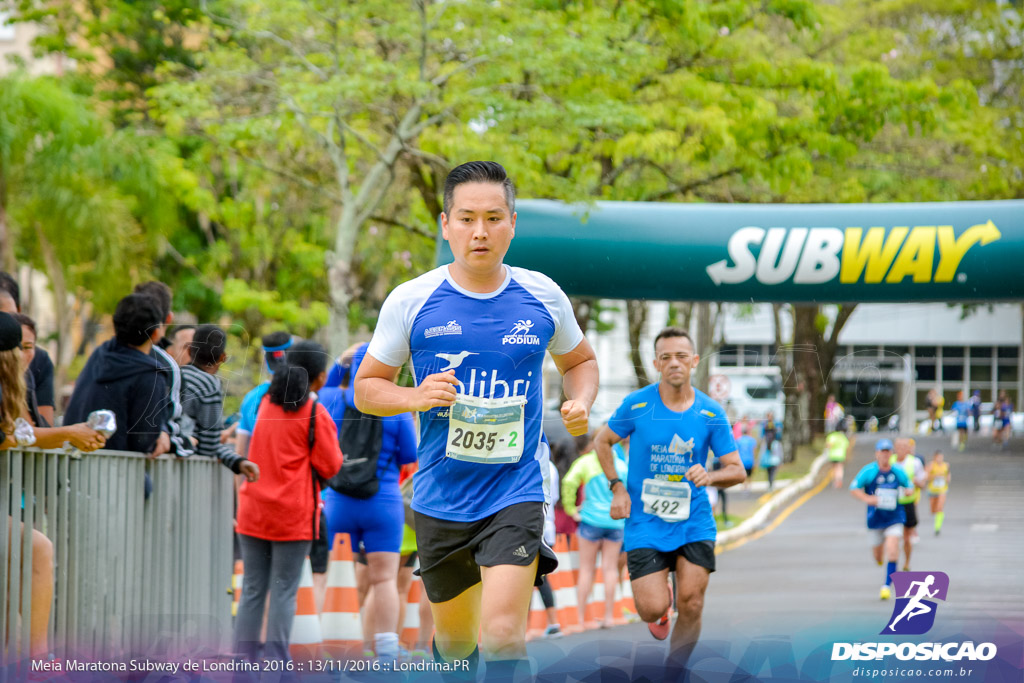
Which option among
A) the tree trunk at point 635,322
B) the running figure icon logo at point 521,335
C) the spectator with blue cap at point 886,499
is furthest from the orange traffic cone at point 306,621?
the tree trunk at point 635,322

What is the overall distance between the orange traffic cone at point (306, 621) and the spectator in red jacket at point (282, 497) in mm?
834

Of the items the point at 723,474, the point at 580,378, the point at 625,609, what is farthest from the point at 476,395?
the point at 625,609

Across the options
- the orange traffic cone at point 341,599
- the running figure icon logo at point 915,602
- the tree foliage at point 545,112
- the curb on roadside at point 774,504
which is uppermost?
the tree foliage at point 545,112

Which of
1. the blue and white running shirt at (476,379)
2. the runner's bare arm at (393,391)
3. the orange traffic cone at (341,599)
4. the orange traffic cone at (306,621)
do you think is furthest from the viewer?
the orange traffic cone at (341,599)

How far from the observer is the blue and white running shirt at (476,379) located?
4238 millimetres

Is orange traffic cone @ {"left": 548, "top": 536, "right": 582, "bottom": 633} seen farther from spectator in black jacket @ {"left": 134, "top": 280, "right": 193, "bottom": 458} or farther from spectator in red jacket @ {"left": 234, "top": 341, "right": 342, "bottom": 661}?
spectator in black jacket @ {"left": 134, "top": 280, "right": 193, "bottom": 458}

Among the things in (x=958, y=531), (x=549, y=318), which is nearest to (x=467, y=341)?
(x=549, y=318)

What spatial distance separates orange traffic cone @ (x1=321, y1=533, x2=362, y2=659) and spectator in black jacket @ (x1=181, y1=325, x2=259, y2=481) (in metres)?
1.19

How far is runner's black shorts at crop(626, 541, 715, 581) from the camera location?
21.5 feet

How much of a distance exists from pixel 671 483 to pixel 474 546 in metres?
2.52

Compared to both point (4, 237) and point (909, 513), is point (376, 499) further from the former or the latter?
point (4, 237)

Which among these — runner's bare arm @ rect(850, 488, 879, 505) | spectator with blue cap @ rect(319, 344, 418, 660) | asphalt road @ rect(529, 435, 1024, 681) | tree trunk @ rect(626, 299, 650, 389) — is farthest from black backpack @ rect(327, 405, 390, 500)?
tree trunk @ rect(626, 299, 650, 389)

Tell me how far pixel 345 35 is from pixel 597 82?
3229 mm

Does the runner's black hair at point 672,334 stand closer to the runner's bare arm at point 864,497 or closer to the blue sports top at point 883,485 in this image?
the runner's bare arm at point 864,497
